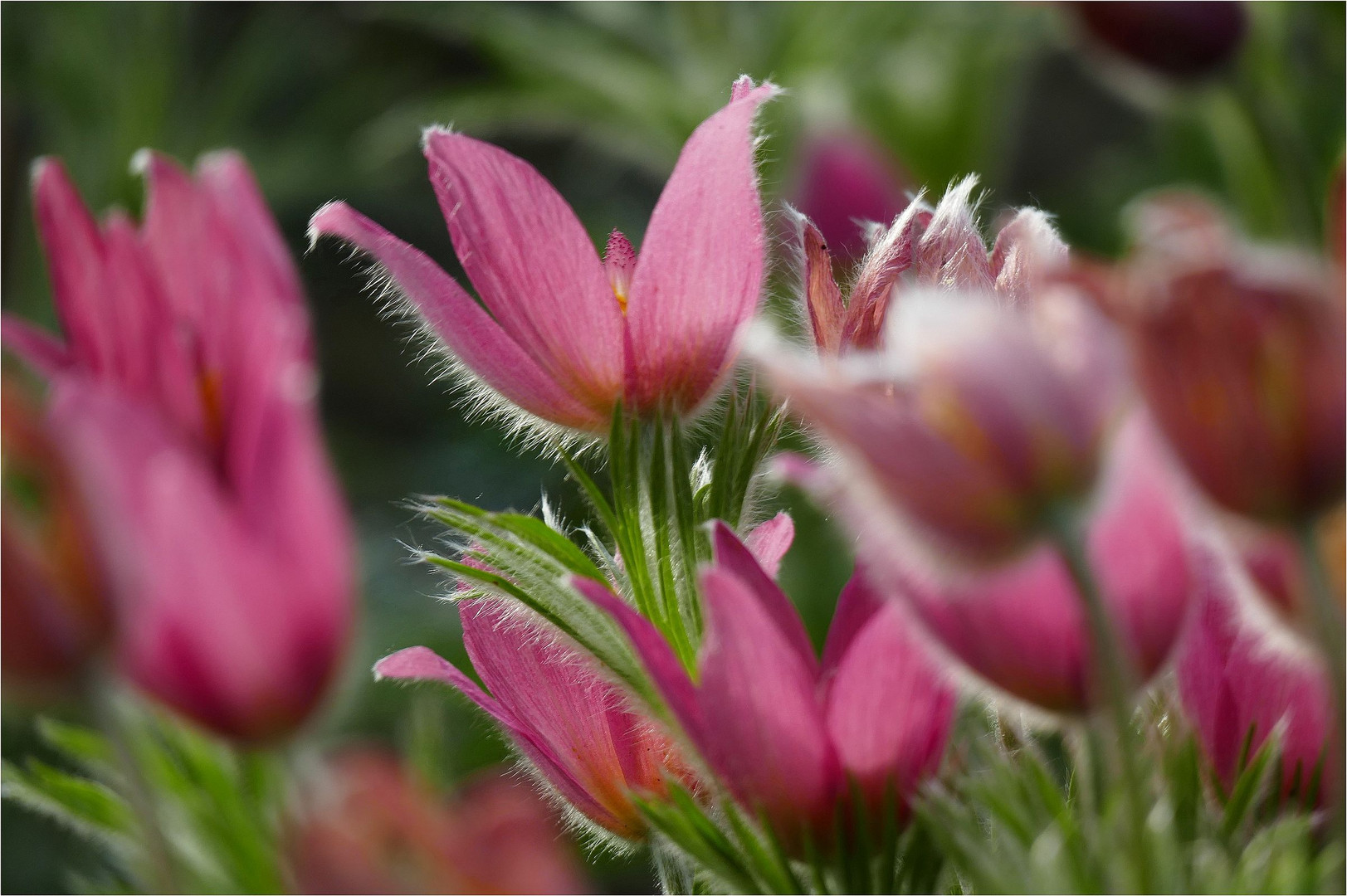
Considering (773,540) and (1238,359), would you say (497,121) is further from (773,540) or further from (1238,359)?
(1238,359)

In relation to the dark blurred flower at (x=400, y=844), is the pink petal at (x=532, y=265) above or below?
above

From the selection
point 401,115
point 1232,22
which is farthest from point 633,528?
point 401,115

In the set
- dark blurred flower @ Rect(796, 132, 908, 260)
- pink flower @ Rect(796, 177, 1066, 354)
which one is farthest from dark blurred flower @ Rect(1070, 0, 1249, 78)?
dark blurred flower @ Rect(796, 132, 908, 260)

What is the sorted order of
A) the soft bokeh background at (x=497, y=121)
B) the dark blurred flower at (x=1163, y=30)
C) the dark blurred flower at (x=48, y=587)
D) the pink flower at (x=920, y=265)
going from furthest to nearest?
the soft bokeh background at (x=497, y=121) < the dark blurred flower at (x=1163, y=30) < the pink flower at (x=920, y=265) < the dark blurred flower at (x=48, y=587)

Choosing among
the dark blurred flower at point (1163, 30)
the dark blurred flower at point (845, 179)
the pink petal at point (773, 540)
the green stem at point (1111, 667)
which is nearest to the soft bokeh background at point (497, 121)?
the dark blurred flower at point (845, 179)

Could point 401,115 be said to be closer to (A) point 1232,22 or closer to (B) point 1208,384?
(A) point 1232,22

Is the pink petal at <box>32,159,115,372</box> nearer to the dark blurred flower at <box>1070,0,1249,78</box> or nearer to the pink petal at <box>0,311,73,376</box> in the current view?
the pink petal at <box>0,311,73,376</box>

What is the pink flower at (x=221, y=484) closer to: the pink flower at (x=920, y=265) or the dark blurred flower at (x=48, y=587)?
the dark blurred flower at (x=48, y=587)
